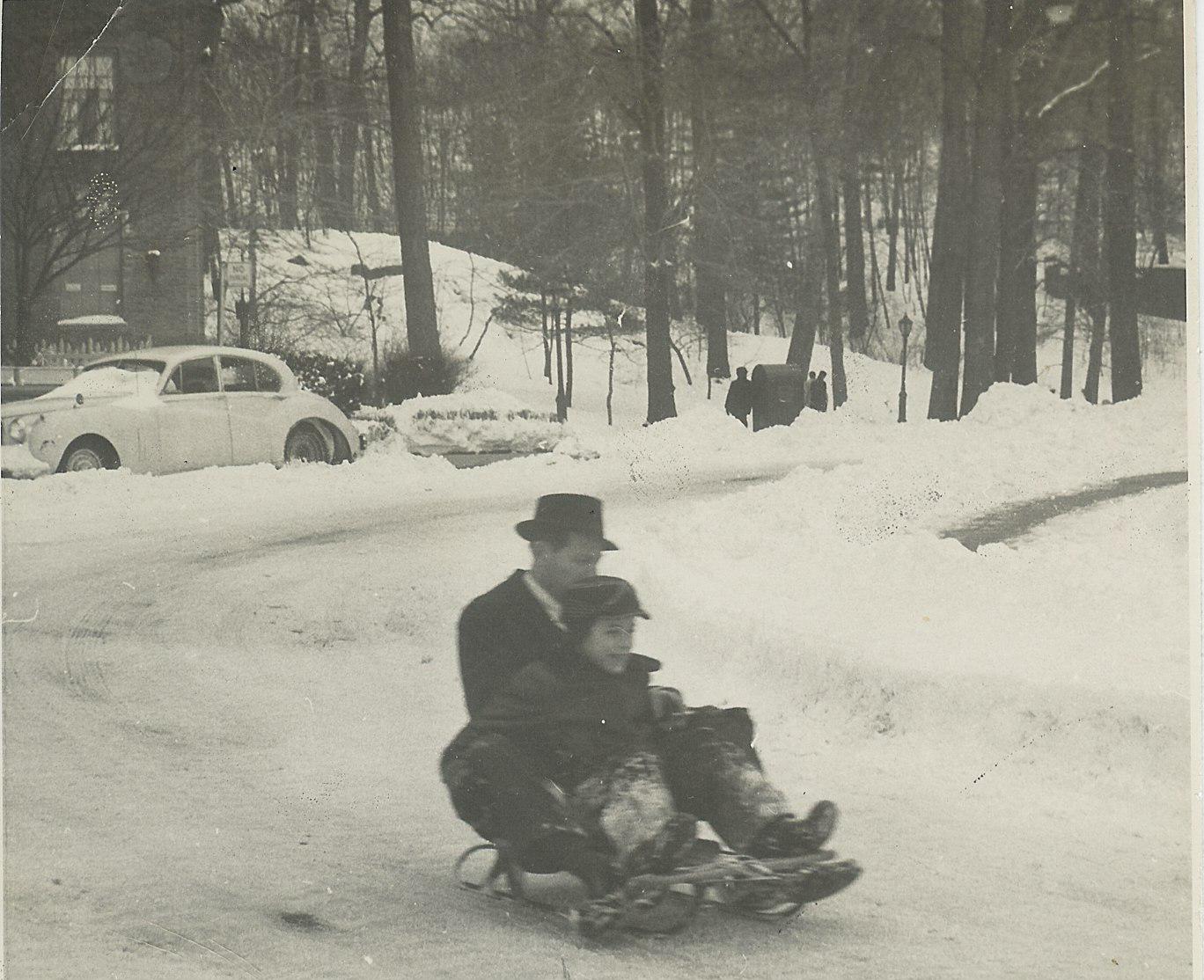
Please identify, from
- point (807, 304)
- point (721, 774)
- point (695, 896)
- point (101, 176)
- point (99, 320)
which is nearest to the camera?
point (695, 896)

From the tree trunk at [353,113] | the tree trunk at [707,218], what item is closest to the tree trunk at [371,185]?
the tree trunk at [353,113]

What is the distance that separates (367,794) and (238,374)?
3.30 feet

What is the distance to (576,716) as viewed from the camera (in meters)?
2.50

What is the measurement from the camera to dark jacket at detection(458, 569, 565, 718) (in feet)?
8.36

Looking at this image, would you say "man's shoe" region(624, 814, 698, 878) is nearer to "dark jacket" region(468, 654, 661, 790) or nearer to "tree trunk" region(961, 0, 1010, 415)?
"dark jacket" region(468, 654, 661, 790)

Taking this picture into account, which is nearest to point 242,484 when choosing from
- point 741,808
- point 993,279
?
point 741,808

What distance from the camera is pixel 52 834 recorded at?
270cm

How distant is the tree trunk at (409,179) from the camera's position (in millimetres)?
2723

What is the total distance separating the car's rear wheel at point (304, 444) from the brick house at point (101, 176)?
33cm

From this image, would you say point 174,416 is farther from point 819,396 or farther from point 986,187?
point 986,187

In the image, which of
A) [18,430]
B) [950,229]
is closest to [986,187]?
[950,229]

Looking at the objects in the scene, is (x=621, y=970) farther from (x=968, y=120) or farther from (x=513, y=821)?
(x=968, y=120)

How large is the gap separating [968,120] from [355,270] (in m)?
1.50

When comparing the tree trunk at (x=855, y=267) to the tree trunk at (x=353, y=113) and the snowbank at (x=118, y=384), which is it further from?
the snowbank at (x=118, y=384)
